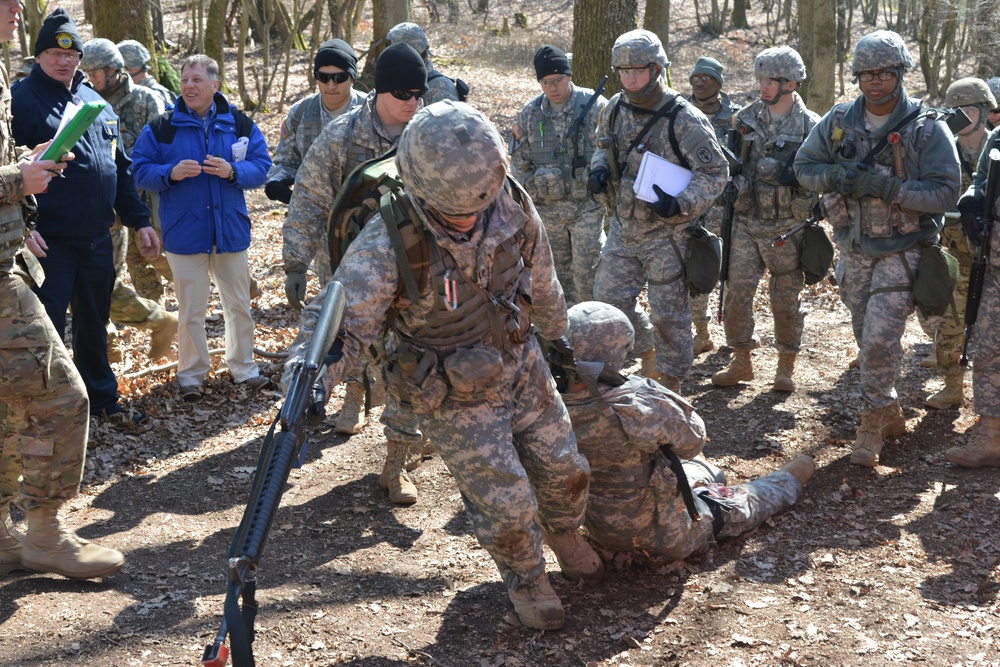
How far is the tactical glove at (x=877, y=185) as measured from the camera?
19.6ft

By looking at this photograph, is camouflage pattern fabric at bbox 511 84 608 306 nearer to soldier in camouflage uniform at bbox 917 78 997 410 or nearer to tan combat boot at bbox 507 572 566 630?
soldier in camouflage uniform at bbox 917 78 997 410

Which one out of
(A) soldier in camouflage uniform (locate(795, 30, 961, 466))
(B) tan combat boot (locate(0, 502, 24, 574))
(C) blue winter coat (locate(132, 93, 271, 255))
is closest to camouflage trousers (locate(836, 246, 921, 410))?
(A) soldier in camouflage uniform (locate(795, 30, 961, 466))

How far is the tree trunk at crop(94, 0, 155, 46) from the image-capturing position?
11.0 metres

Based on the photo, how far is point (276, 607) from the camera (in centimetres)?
459

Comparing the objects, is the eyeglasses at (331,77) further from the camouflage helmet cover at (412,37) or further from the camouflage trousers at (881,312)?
the camouflage trousers at (881,312)

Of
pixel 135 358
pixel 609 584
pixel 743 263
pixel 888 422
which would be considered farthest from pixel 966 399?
pixel 135 358

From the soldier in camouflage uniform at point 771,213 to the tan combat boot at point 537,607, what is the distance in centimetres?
414

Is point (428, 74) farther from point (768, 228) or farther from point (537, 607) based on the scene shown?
point (537, 607)

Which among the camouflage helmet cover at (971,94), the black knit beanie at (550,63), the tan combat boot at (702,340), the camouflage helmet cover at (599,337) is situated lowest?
the tan combat boot at (702,340)

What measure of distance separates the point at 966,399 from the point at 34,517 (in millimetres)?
6393

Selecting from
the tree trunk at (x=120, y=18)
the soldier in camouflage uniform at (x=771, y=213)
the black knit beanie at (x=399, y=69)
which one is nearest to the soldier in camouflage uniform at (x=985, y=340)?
the soldier in camouflage uniform at (x=771, y=213)

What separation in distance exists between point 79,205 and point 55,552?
2.61 metres

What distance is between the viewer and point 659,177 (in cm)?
682

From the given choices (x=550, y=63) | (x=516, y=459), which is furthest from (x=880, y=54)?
(x=516, y=459)
